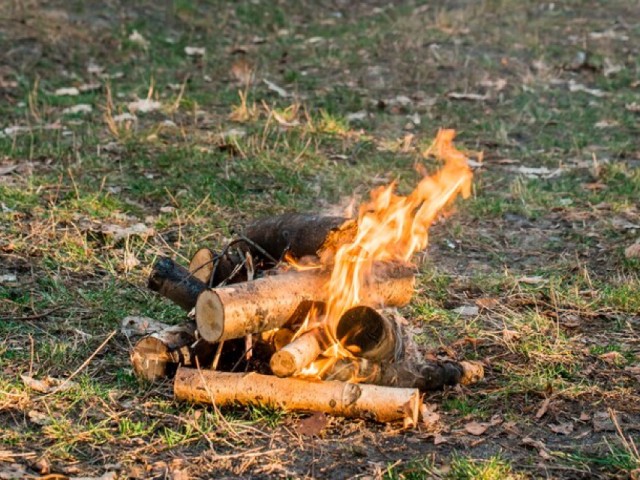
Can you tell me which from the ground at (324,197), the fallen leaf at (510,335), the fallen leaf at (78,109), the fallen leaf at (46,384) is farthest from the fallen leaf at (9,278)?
the fallen leaf at (78,109)

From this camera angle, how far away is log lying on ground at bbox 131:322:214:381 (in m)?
4.26

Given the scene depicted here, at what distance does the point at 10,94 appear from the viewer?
8.91 m

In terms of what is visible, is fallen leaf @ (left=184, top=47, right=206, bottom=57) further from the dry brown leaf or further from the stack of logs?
the stack of logs

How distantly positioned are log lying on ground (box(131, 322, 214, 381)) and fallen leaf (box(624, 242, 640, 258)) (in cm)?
284

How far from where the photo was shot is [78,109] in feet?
28.0

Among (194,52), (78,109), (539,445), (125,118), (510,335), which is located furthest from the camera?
(194,52)

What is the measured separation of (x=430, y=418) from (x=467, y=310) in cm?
127

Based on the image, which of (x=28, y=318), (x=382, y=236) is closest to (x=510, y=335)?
(x=382, y=236)

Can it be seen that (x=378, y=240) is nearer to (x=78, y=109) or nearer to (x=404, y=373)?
(x=404, y=373)

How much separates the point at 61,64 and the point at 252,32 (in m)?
2.55

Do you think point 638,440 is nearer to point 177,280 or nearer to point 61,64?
point 177,280

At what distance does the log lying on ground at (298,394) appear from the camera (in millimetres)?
3947

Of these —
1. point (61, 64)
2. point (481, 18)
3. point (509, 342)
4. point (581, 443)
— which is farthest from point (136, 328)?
point (481, 18)

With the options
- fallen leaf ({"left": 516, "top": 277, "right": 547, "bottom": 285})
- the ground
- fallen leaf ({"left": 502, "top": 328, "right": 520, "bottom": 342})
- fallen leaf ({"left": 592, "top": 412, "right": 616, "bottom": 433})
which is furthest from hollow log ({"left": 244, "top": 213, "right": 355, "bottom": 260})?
fallen leaf ({"left": 516, "top": 277, "right": 547, "bottom": 285})
